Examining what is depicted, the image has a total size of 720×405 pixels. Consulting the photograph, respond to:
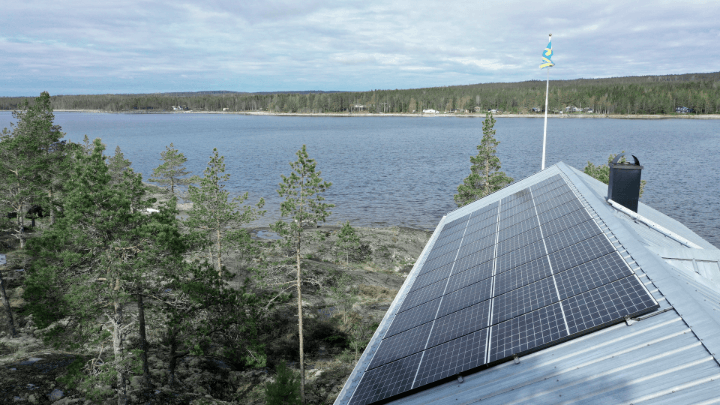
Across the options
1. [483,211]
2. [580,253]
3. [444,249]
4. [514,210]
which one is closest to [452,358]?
[580,253]

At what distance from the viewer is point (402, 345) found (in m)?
10.2

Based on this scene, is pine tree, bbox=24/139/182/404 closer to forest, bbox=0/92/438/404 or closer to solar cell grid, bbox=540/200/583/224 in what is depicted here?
forest, bbox=0/92/438/404

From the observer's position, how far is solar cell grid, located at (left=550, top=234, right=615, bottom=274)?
9646 mm

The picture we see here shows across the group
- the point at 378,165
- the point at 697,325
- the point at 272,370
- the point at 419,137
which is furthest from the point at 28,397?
the point at 419,137

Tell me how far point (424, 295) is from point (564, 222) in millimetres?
4573

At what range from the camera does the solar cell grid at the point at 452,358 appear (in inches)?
318

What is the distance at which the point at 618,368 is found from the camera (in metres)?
6.41

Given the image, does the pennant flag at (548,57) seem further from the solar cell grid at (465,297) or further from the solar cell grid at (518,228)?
the solar cell grid at (465,297)

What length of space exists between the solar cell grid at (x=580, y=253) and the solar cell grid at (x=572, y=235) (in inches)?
10.5

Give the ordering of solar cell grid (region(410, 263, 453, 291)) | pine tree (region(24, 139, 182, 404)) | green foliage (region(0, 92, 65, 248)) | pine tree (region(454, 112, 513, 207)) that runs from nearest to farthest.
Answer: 1. solar cell grid (region(410, 263, 453, 291))
2. pine tree (region(24, 139, 182, 404))
3. green foliage (region(0, 92, 65, 248))
4. pine tree (region(454, 112, 513, 207))

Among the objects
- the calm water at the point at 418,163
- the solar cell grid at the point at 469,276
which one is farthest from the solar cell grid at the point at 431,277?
the calm water at the point at 418,163

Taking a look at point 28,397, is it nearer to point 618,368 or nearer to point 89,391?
point 89,391

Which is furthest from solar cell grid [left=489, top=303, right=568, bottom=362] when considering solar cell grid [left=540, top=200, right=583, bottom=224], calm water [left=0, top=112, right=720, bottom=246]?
calm water [left=0, top=112, right=720, bottom=246]

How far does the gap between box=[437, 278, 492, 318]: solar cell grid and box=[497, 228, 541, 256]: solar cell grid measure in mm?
1789
